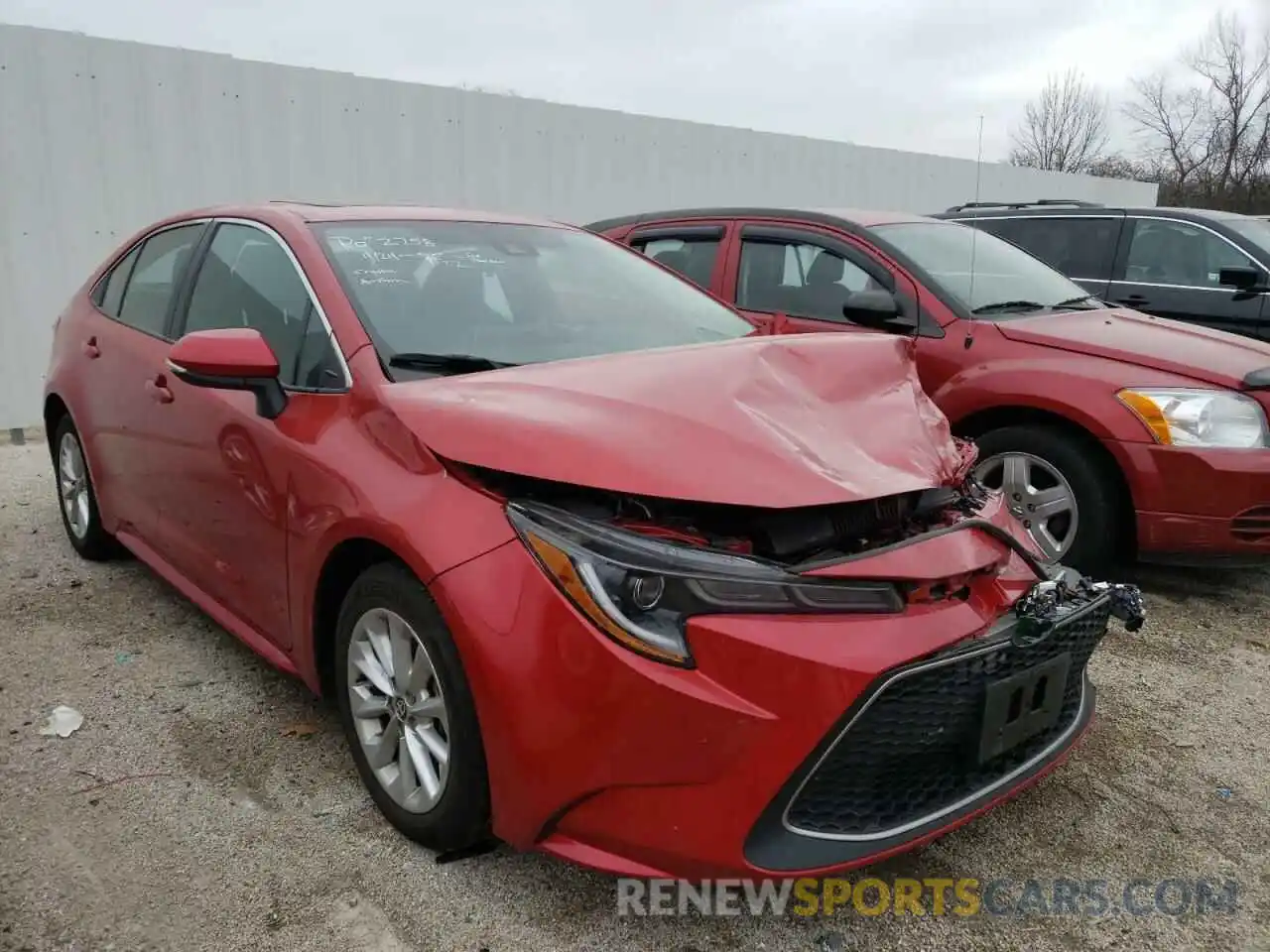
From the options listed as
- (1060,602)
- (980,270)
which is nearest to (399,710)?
(1060,602)

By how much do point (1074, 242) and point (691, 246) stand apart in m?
3.38

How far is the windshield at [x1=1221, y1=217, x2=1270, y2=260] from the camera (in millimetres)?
6406

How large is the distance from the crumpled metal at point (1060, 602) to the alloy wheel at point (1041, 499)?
1.59 metres

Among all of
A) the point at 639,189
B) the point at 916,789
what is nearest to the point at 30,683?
the point at 916,789

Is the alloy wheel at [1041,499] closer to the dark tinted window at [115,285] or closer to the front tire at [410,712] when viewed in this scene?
the front tire at [410,712]

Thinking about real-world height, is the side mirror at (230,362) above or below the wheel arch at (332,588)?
above

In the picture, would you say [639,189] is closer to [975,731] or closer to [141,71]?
[141,71]

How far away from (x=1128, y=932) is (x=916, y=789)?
618 mm

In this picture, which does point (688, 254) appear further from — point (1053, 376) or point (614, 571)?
point (614, 571)

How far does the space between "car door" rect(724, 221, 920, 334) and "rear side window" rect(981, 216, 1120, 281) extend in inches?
110

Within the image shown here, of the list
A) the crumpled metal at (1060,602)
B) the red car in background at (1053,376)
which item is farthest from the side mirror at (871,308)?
the crumpled metal at (1060,602)

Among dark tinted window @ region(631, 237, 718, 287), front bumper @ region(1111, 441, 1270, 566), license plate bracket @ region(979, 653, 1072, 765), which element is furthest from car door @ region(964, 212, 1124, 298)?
license plate bracket @ region(979, 653, 1072, 765)

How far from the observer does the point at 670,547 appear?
6.15 ft

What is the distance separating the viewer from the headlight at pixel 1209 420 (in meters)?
3.67
